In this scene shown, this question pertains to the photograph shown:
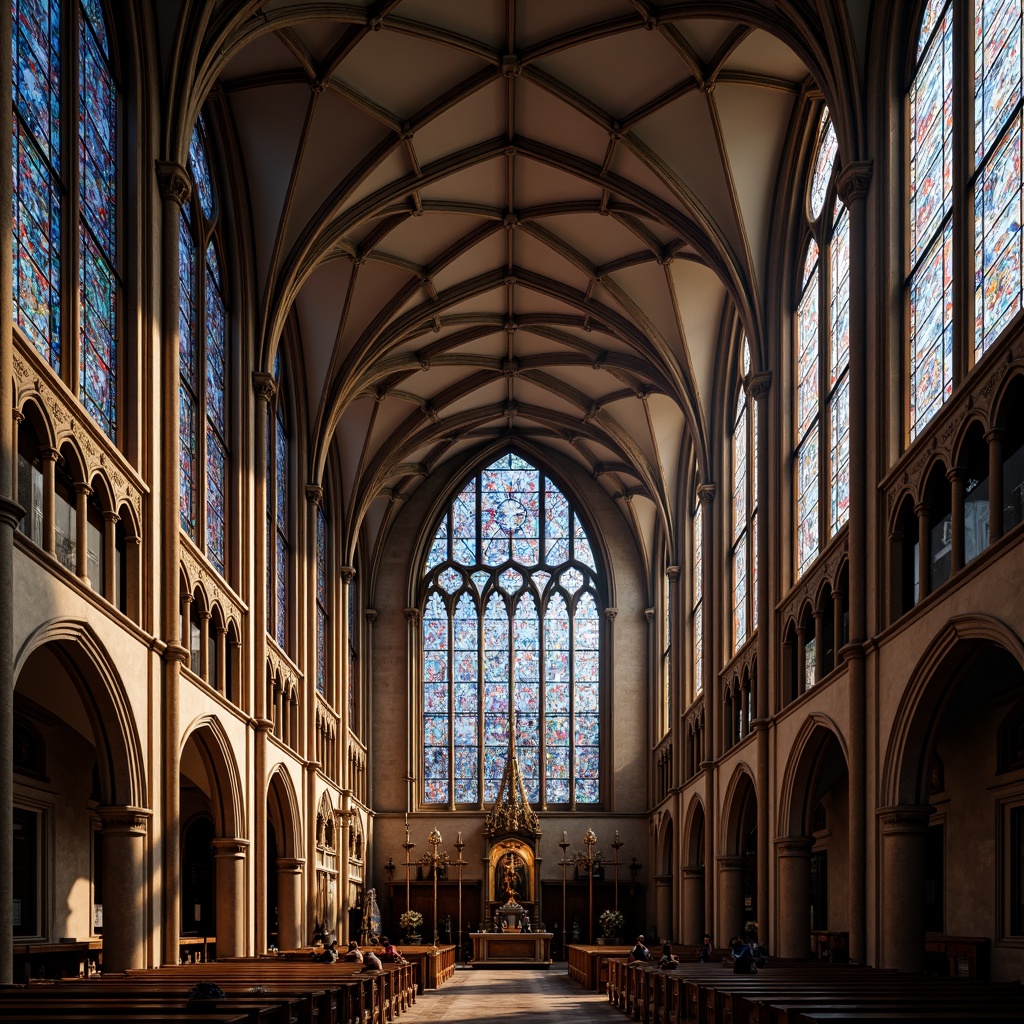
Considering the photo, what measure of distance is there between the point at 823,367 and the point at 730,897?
537 inches

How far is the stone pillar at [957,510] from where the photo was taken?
53.1 feet

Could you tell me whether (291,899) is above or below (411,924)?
above

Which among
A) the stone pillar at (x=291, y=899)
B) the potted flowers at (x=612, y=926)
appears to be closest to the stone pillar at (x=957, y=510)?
the stone pillar at (x=291, y=899)

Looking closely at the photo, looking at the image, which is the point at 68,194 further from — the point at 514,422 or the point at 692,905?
the point at 514,422

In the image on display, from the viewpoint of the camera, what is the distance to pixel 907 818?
59.7 ft

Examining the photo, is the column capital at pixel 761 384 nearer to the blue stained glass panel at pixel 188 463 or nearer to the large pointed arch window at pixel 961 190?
the large pointed arch window at pixel 961 190

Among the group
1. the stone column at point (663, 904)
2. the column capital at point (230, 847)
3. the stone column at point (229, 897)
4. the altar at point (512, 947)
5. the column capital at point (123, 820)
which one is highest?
the column capital at point (123, 820)

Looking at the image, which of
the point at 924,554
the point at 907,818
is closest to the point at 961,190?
the point at 924,554

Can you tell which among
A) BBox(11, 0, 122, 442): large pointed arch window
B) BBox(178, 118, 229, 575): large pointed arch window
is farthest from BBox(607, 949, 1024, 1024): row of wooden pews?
BBox(11, 0, 122, 442): large pointed arch window

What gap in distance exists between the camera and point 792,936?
25031 mm

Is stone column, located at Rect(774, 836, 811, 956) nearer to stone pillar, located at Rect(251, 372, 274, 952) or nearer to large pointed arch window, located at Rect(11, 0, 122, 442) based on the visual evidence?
stone pillar, located at Rect(251, 372, 274, 952)

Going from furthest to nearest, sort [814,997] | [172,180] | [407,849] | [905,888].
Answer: [407,849]
[172,180]
[905,888]
[814,997]

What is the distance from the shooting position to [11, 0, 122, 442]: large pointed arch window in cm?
1627

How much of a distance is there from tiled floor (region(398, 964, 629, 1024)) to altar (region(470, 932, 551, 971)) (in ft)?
14.9
